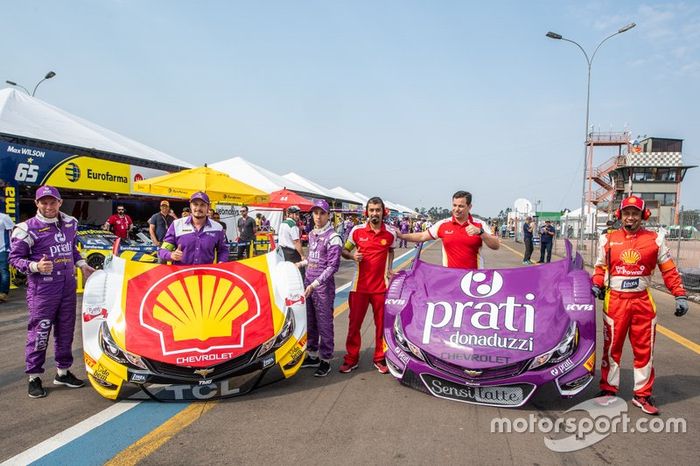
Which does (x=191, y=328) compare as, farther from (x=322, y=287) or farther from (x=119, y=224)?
(x=119, y=224)

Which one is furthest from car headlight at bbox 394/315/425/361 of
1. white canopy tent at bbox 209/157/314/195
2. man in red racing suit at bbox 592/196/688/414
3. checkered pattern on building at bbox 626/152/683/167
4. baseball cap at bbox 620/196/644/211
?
checkered pattern on building at bbox 626/152/683/167

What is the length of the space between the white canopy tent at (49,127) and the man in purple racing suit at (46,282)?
9.21 metres

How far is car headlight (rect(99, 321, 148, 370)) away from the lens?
3.68 meters

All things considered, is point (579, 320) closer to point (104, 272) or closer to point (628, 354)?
point (628, 354)

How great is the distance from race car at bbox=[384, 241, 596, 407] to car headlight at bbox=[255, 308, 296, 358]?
881 mm

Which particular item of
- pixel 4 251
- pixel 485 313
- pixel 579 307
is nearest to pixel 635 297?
pixel 579 307

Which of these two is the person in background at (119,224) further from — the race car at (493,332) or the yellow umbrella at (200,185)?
the race car at (493,332)

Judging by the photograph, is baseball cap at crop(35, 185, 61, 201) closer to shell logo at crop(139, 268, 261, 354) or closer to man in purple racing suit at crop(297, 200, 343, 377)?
shell logo at crop(139, 268, 261, 354)

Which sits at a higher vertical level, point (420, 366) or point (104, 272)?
point (104, 272)

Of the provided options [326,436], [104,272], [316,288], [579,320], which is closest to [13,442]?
[104,272]

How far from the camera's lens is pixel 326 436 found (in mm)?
3314

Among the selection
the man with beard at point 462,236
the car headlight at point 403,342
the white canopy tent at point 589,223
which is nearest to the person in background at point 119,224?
the man with beard at point 462,236

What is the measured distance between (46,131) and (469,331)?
14228mm

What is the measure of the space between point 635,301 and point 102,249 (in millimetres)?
10634
